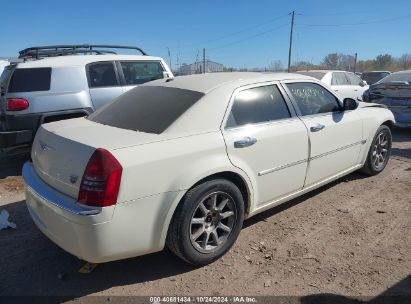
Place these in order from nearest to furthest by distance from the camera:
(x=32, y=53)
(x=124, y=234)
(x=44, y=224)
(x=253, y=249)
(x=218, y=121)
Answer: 1. (x=124, y=234)
2. (x=44, y=224)
3. (x=218, y=121)
4. (x=253, y=249)
5. (x=32, y=53)

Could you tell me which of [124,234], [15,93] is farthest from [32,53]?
[124,234]

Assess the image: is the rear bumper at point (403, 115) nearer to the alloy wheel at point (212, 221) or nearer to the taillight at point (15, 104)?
the alloy wheel at point (212, 221)

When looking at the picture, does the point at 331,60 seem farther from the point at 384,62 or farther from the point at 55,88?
the point at 55,88

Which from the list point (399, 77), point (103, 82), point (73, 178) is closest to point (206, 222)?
point (73, 178)

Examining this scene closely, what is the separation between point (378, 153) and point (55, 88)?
16.2 ft

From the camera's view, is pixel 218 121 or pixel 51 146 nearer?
pixel 51 146

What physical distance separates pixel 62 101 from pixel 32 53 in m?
1.84

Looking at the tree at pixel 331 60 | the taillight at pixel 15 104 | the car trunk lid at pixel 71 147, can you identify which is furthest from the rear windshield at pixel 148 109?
the tree at pixel 331 60

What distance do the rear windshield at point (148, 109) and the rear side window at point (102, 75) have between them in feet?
8.01

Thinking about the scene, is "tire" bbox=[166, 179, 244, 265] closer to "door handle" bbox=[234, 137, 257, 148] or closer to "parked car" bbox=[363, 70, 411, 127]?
"door handle" bbox=[234, 137, 257, 148]

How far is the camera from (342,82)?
11.3m

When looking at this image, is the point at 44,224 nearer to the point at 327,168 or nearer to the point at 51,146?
the point at 51,146

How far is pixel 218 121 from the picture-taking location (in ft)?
10.9

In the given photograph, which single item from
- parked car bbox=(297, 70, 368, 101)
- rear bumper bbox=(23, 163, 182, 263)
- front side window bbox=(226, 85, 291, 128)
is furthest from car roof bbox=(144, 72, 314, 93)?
parked car bbox=(297, 70, 368, 101)
